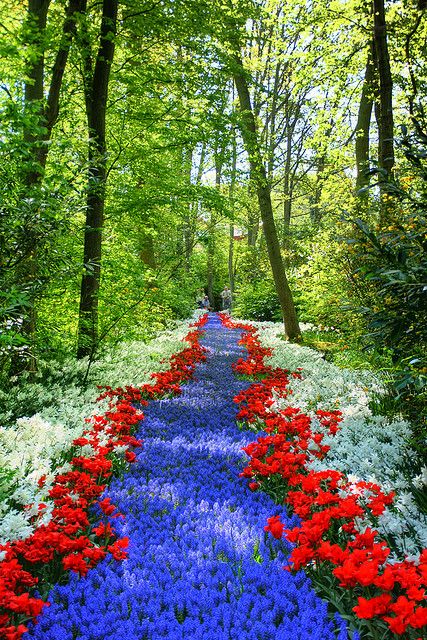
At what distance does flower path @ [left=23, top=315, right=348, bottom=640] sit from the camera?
2113mm

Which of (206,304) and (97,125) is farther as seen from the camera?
(206,304)

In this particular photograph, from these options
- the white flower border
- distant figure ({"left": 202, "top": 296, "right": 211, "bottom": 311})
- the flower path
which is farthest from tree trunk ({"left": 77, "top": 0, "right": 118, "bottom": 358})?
distant figure ({"left": 202, "top": 296, "right": 211, "bottom": 311})

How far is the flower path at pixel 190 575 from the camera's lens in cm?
211

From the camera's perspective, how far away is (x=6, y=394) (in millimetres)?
5160

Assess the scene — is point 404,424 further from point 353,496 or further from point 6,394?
point 6,394

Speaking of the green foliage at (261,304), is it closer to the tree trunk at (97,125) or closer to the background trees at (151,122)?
the background trees at (151,122)

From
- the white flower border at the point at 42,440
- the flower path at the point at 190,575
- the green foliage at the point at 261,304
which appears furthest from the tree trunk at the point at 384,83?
the green foliage at the point at 261,304

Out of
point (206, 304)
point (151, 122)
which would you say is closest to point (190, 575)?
point (151, 122)

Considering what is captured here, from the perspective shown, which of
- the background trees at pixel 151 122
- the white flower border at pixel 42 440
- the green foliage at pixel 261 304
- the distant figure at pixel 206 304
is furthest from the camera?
the distant figure at pixel 206 304

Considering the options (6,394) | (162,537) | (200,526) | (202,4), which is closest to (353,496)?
(200,526)

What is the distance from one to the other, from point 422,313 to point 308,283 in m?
8.78

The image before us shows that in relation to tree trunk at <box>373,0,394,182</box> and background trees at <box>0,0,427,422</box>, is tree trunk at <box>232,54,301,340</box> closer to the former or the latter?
background trees at <box>0,0,427,422</box>

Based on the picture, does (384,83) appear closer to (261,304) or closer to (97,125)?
(97,125)

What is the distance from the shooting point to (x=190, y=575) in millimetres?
2508
